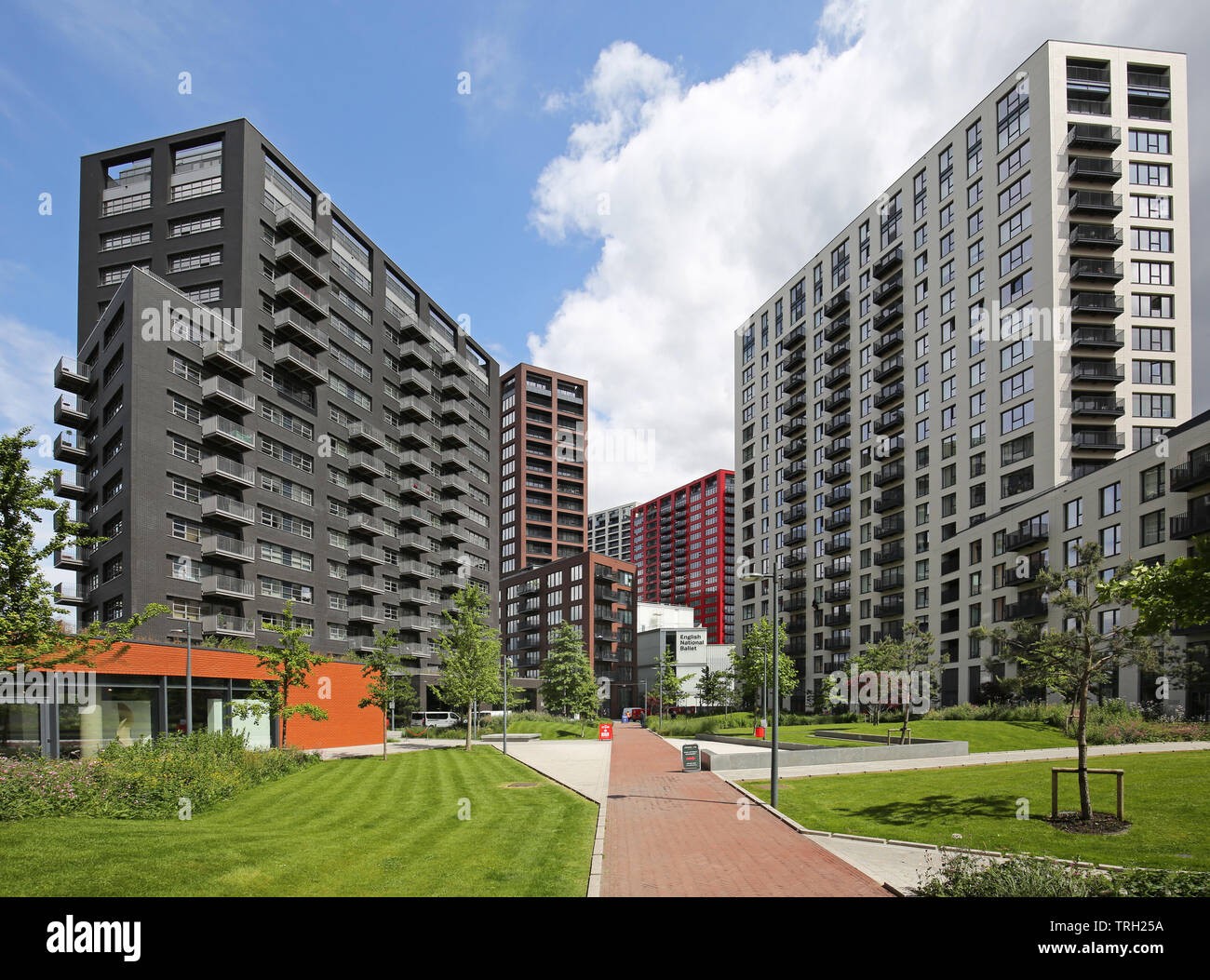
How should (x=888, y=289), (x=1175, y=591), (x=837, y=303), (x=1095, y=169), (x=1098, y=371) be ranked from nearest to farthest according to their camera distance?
(x=1175, y=591)
(x=1098, y=371)
(x=1095, y=169)
(x=888, y=289)
(x=837, y=303)

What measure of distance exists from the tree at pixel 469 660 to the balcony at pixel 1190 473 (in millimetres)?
37811

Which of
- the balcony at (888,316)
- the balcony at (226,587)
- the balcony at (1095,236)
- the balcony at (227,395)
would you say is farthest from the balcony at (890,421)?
the balcony at (226,587)

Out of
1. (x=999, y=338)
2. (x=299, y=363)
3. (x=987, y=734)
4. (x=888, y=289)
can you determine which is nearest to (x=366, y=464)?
(x=299, y=363)

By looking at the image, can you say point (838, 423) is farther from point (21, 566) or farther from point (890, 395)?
point (21, 566)

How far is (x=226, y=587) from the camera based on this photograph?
5453 centimetres

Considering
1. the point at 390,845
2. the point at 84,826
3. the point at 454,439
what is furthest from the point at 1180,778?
the point at 454,439

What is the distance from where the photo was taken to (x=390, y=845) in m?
15.0

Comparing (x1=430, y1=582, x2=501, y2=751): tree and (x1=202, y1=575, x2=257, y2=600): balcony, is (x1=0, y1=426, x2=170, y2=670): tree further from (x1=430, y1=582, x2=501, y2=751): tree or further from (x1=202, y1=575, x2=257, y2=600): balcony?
(x1=202, y1=575, x2=257, y2=600): balcony

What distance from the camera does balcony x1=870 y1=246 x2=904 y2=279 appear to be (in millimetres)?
77688

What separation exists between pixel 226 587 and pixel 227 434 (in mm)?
10685

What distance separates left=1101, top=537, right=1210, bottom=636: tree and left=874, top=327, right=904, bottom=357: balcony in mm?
68190

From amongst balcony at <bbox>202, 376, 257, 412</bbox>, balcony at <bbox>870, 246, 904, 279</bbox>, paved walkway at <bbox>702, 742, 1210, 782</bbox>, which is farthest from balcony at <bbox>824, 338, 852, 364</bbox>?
paved walkway at <bbox>702, 742, 1210, 782</bbox>

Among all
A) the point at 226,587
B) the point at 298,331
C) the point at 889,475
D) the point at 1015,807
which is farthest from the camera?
the point at 889,475

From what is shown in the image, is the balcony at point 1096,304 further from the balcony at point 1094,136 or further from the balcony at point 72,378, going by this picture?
the balcony at point 72,378
